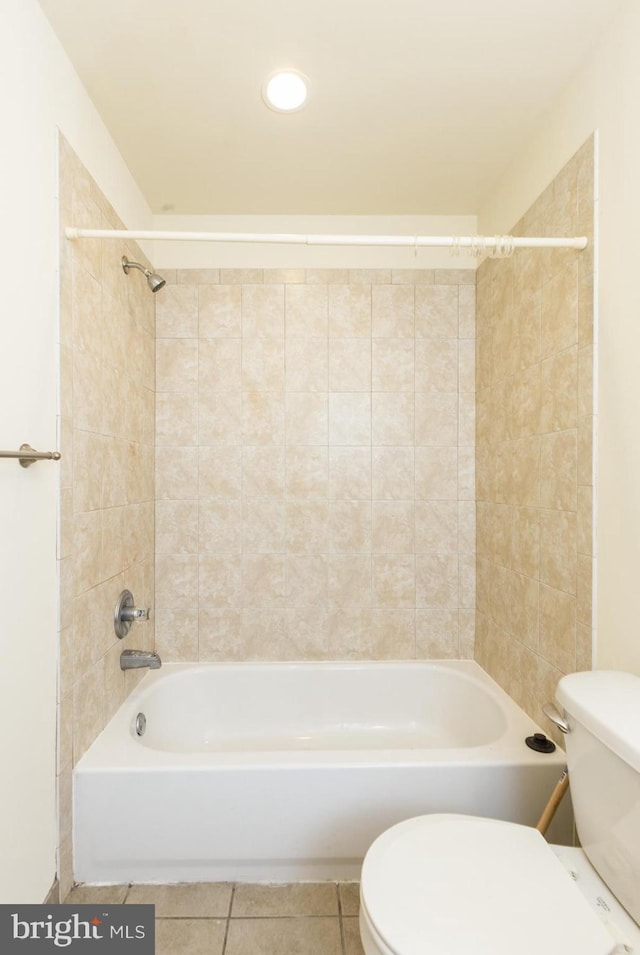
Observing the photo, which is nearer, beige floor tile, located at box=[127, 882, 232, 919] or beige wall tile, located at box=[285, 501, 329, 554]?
beige floor tile, located at box=[127, 882, 232, 919]

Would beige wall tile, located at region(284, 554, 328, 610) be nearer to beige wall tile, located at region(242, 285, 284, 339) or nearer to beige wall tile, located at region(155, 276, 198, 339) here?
beige wall tile, located at region(242, 285, 284, 339)

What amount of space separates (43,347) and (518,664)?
1869 mm

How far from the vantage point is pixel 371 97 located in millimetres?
1715

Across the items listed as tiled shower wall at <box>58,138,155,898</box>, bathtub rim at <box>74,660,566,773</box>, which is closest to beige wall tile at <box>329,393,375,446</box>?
tiled shower wall at <box>58,138,155,898</box>

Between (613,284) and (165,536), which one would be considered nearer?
(613,284)

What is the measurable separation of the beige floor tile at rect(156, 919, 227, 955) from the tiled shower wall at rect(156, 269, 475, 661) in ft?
3.46

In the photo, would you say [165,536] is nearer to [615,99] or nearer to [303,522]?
[303,522]

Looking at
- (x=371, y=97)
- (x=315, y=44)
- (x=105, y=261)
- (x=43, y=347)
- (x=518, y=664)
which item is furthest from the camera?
(x=518, y=664)

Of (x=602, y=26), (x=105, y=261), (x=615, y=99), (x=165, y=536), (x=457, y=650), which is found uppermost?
(x=602, y=26)

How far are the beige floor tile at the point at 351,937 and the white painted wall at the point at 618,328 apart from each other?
997mm

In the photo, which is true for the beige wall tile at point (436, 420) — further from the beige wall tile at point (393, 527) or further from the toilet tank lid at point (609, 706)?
the toilet tank lid at point (609, 706)

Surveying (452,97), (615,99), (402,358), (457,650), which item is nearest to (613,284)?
(615,99)

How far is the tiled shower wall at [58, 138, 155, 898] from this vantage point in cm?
154

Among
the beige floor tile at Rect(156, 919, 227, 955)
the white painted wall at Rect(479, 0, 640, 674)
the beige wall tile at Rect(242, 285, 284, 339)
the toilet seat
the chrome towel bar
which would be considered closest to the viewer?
the toilet seat
